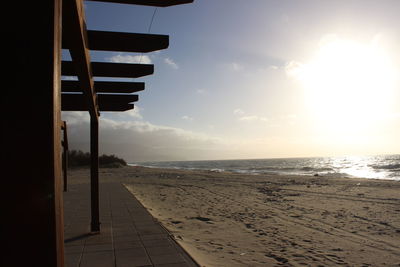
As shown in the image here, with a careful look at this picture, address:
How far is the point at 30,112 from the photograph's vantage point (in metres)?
1.08

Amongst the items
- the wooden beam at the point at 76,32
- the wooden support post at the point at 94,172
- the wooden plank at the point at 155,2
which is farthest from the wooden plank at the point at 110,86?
the wooden plank at the point at 155,2

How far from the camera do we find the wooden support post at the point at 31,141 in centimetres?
106

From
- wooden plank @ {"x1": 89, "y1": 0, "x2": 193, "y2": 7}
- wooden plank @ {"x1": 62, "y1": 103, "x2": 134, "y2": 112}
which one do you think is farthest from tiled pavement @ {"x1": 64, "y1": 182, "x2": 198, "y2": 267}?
wooden plank @ {"x1": 89, "y1": 0, "x2": 193, "y2": 7}

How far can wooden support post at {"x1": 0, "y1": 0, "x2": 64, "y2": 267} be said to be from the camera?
3.49 feet

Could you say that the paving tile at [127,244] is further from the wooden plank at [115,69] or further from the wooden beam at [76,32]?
the wooden beam at [76,32]

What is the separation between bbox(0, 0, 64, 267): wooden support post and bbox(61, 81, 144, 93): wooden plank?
4.05 metres

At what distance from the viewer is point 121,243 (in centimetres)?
540

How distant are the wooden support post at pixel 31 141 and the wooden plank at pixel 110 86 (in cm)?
405

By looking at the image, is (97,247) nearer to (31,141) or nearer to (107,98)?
(107,98)

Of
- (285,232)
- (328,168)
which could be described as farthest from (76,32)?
(328,168)

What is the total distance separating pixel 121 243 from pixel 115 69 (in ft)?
9.19

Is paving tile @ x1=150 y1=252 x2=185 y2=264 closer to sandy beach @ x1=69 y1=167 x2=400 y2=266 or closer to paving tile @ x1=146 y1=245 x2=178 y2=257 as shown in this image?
paving tile @ x1=146 y1=245 x2=178 y2=257

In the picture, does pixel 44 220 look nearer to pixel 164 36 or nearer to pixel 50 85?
pixel 50 85

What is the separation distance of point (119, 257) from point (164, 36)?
311 cm
